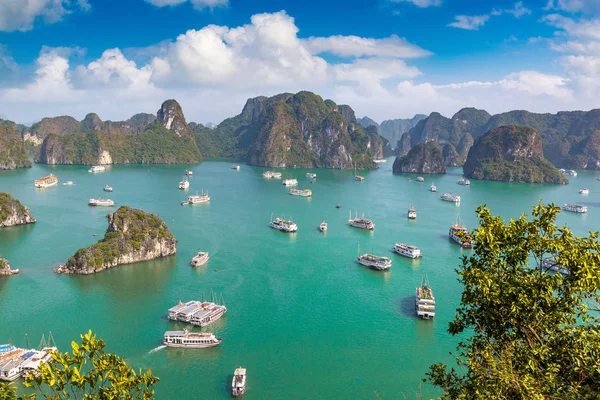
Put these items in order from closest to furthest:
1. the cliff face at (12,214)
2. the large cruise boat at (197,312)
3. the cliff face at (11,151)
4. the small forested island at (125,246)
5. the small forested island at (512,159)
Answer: the large cruise boat at (197,312) < the small forested island at (125,246) < the cliff face at (12,214) < the cliff face at (11,151) < the small forested island at (512,159)

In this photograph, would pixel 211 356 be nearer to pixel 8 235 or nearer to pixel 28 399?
pixel 28 399

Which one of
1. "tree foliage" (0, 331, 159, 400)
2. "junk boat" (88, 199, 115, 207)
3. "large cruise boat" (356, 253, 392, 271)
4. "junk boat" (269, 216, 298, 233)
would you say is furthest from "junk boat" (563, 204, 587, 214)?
"tree foliage" (0, 331, 159, 400)

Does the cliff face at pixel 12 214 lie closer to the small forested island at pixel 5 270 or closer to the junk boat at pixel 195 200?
the small forested island at pixel 5 270

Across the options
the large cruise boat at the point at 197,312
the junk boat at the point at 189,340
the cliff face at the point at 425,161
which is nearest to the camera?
the junk boat at the point at 189,340

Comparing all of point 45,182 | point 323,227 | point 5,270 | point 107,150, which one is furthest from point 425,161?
point 5,270

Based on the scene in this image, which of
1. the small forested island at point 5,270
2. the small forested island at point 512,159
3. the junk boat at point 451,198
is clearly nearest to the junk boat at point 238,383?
the small forested island at point 5,270

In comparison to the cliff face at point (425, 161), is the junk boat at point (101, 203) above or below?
below

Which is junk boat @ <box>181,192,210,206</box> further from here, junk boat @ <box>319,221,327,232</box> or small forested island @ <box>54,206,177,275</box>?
small forested island @ <box>54,206,177,275</box>
